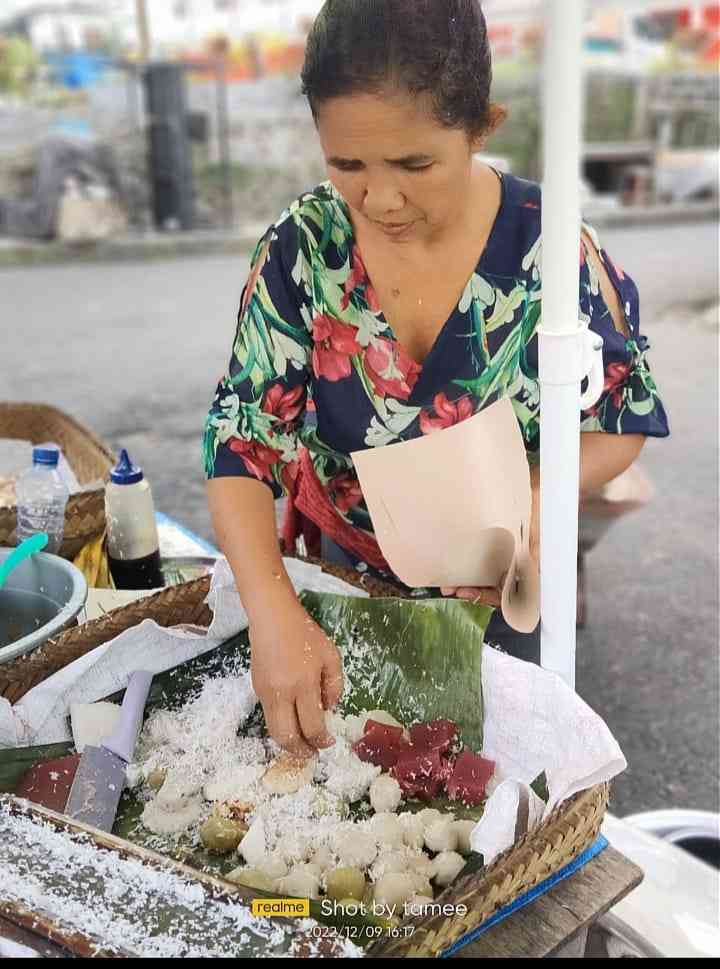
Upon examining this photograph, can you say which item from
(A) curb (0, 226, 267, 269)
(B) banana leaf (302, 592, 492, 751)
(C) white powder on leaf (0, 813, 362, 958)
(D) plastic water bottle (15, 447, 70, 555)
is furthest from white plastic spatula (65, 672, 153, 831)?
(A) curb (0, 226, 267, 269)

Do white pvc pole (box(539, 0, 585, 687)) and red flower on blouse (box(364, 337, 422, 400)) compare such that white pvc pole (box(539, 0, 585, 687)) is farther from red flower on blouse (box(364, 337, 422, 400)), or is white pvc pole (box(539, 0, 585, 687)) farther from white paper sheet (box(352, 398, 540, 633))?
red flower on blouse (box(364, 337, 422, 400))

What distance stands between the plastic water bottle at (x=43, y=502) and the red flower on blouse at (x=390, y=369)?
1.96 ft

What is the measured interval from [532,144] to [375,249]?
468 inches

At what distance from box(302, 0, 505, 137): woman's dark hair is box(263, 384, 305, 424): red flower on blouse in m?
0.43

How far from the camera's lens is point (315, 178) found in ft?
40.2

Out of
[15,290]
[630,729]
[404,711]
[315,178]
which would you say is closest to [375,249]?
[404,711]

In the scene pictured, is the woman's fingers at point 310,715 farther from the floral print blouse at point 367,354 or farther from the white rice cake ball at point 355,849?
the floral print blouse at point 367,354

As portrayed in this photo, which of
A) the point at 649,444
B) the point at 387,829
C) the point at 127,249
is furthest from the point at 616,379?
the point at 127,249

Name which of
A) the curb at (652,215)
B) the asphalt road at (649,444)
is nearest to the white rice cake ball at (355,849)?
the asphalt road at (649,444)

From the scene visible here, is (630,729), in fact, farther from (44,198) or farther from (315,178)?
(315,178)

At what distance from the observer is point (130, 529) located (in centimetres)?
173

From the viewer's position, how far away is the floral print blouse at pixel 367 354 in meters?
1.47

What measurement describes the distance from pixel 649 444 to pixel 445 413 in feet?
12.9

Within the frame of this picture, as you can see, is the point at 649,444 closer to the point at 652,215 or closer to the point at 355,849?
the point at 355,849
